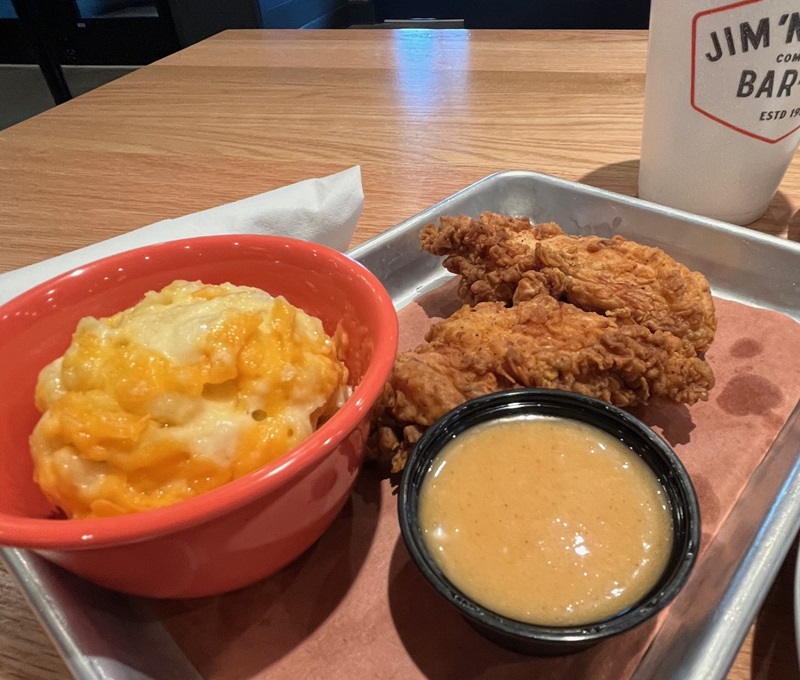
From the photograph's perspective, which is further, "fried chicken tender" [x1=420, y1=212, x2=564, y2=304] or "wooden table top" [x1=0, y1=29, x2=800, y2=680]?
"wooden table top" [x1=0, y1=29, x2=800, y2=680]

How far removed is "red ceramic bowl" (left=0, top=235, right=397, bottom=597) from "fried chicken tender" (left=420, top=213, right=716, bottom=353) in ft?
1.42

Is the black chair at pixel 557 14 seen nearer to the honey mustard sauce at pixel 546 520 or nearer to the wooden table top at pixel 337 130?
the wooden table top at pixel 337 130

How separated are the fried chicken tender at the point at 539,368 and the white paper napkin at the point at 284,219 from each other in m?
0.55

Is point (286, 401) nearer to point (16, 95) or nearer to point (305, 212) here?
point (305, 212)

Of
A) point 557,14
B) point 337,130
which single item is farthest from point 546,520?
point 557,14

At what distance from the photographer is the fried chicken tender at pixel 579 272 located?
4.19ft

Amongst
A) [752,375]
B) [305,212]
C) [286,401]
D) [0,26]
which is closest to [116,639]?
[286,401]

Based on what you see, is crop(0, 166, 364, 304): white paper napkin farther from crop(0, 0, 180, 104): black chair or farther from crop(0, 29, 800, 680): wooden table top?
crop(0, 0, 180, 104): black chair

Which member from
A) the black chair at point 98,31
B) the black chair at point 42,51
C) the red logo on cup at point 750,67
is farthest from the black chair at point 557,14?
the red logo on cup at point 750,67

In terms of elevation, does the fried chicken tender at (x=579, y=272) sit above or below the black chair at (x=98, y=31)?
above

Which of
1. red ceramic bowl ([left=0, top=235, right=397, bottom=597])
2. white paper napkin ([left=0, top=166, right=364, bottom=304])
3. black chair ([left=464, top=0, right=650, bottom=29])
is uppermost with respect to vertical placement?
red ceramic bowl ([left=0, top=235, right=397, bottom=597])

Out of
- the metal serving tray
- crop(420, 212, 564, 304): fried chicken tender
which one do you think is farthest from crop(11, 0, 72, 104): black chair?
the metal serving tray

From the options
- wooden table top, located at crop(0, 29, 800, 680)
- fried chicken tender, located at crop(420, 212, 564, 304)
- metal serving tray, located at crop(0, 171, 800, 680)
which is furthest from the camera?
wooden table top, located at crop(0, 29, 800, 680)

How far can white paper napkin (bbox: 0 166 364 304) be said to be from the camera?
1.56 metres
